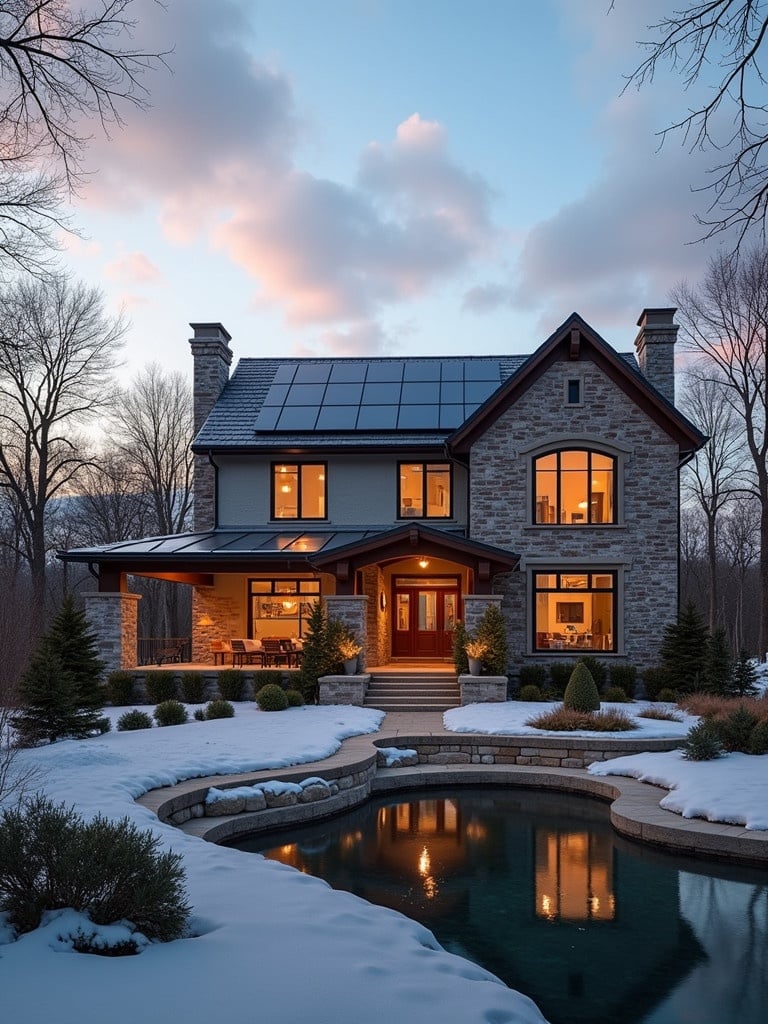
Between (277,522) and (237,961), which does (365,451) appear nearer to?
(277,522)

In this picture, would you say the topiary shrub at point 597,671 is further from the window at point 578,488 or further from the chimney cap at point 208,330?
the chimney cap at point 208,330

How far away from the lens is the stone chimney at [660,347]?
23188 mm

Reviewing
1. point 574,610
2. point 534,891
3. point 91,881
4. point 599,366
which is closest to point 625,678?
point 574,610

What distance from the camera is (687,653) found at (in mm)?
19016

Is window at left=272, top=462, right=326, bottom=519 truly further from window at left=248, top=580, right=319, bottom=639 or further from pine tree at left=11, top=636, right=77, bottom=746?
pine tree at left=11, top=636, right=77, bottom=746

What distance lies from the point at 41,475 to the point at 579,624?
2076cm

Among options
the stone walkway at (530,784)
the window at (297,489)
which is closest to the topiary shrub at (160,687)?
the stone walkway at (530,784)

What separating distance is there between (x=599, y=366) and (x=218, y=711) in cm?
1220

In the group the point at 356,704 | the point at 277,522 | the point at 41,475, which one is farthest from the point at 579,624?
the point at 41,475

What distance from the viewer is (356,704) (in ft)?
59.3

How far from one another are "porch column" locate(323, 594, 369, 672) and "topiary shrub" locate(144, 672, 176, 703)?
3936 millimetres

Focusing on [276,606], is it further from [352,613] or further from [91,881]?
[91,881]

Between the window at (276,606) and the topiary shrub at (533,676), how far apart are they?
253 inches

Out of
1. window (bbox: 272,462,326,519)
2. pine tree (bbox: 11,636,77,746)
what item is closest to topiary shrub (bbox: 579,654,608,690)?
window (bbox: 272,462,326,519)
